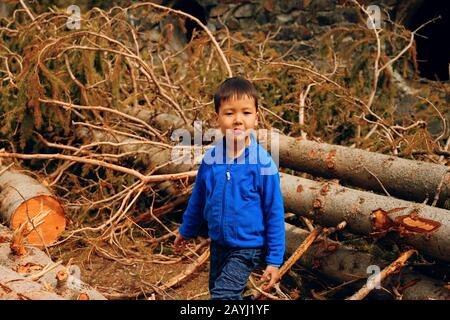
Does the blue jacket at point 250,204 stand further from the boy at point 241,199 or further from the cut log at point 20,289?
the cut log at point 20,289

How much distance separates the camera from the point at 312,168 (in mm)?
4469

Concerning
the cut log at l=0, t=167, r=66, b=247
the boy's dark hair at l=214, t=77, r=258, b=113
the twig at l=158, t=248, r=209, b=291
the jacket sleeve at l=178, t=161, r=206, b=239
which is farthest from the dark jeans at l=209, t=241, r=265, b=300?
the cut log at l=0, t=167, r=66, b=247

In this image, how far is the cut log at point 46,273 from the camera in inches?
121

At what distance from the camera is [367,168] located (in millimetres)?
4137

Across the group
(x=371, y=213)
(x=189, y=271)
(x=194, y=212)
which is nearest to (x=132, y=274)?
Result: (x=189, y=271)

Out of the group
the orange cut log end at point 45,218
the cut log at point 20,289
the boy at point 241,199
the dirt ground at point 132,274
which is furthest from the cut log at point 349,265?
the cut log at point 20,289

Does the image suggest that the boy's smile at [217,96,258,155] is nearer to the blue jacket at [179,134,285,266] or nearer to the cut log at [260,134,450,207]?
the blue jacket at [179,134,285,266]

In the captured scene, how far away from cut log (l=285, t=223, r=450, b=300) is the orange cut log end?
5.46ft

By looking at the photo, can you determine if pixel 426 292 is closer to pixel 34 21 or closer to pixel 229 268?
pixel 229 268

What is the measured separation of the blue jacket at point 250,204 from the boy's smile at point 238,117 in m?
0.11

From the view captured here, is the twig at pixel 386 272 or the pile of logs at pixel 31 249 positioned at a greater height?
the pile of logs at pixel 31 249

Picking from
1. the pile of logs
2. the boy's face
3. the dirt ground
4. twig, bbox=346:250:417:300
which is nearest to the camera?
the boy's face

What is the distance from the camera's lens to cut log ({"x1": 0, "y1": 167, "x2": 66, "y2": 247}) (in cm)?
434
